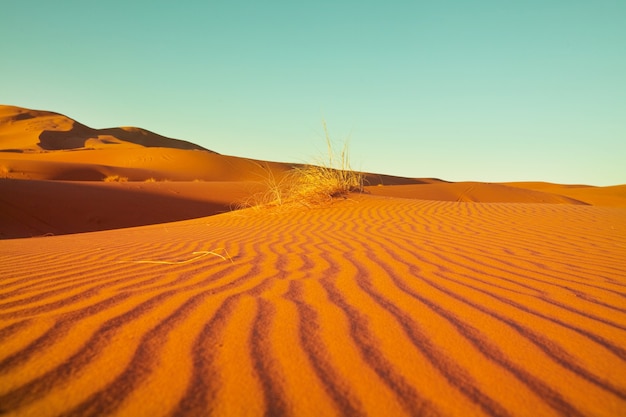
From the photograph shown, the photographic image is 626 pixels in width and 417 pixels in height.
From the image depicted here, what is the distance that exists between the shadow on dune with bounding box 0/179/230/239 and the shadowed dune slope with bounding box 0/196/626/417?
7.03m

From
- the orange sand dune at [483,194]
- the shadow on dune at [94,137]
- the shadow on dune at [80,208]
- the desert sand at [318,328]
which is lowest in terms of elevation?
the shadow on dune at [80,208]

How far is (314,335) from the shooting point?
152 centimetres

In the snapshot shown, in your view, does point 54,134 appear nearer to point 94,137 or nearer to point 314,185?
point 94,137

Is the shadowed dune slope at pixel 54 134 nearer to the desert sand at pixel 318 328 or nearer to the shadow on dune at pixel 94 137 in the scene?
the shadow on dune at pixel 94 137

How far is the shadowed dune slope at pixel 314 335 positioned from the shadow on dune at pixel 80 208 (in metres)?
7.03

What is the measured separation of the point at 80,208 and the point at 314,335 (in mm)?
10763

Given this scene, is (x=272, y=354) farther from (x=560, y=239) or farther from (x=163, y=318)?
(x=560, y=239)

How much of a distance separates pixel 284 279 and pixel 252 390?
1223 millimetres

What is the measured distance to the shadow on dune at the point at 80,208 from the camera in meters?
9.13

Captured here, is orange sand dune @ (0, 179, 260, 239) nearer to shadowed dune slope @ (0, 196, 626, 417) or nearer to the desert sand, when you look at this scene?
the desert sand

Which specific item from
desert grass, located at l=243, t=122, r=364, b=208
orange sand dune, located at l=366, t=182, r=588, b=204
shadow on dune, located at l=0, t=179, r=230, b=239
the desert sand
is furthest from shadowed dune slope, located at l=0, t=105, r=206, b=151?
the desert sand

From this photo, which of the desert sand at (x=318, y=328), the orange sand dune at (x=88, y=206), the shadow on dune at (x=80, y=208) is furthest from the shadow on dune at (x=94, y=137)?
the desert sand at (x=318, y=328)

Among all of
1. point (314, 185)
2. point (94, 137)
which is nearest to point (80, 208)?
point (314, 185)

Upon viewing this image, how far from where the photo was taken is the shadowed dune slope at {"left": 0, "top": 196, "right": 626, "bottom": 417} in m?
1.12
